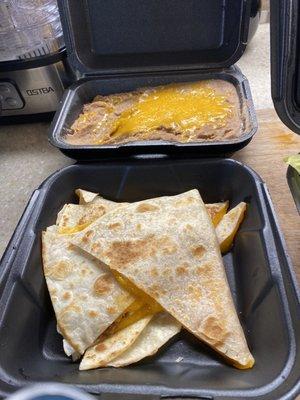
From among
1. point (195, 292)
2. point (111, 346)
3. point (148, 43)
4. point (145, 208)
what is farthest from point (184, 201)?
point (148, 43)

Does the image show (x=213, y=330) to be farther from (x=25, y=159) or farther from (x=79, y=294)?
(x=25, y=159)

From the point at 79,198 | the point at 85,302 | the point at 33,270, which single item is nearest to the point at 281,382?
the point at 85,302

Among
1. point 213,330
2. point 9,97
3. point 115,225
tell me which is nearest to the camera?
point 213,330

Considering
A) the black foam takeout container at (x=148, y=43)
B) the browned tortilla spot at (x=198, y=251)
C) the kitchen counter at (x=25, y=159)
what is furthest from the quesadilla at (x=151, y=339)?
the black foam takeout container at (x=148, y=43)

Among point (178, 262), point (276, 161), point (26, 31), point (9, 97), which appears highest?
point (26, 31)

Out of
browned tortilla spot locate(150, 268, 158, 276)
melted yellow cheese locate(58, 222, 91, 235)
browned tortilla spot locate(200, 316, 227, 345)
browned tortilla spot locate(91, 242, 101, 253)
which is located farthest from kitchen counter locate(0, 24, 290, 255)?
browned tortilla spot locate(200, 316, 227, 345)

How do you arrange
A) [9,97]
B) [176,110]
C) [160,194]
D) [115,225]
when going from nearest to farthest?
1. [115,225]
2. [160,194]
3. [176,110]
4. [9,97]

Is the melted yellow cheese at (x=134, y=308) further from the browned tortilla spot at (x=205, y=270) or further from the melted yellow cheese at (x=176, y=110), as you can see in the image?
the melted yellow cheese at (x=176, y=110)
